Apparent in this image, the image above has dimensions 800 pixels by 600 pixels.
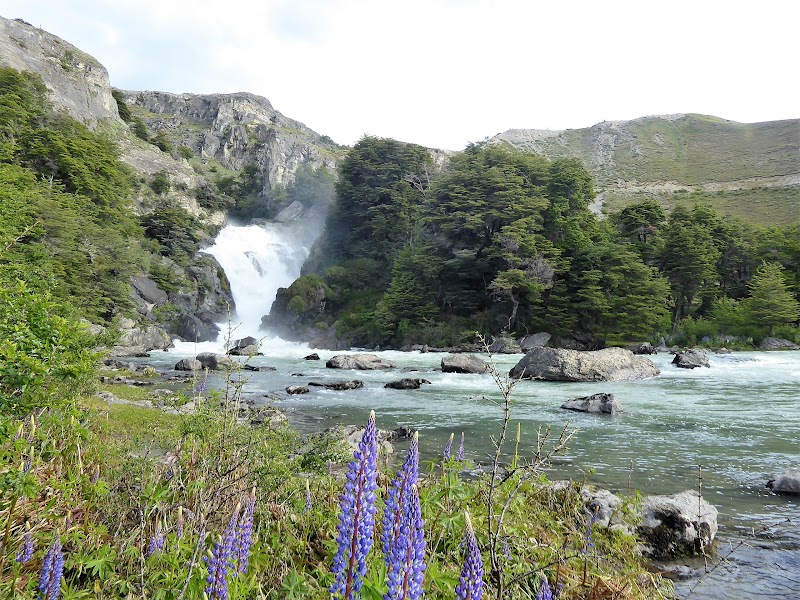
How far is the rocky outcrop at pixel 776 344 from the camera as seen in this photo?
37.2m

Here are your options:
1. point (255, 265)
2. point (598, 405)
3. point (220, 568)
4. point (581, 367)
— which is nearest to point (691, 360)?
point (581, 367)

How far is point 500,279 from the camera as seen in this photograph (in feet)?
140

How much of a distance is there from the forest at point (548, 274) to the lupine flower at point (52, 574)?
36145 mm

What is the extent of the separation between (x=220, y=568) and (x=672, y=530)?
19.1ft

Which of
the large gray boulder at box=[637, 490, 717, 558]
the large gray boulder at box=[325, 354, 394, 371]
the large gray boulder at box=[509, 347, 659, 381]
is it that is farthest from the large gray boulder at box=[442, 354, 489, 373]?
the large gray boulder at box=[637, 490, 717, 558]

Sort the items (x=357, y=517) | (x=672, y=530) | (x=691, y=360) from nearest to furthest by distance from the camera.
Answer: (x=357, y=517) → (x=672, y=530) → (x=691, y=360)

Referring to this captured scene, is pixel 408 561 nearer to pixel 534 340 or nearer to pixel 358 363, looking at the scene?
pixel 358 363

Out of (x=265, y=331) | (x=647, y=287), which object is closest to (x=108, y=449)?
(x=647, y=287)

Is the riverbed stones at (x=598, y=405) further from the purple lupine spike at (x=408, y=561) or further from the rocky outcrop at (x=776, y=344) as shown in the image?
the rocky outcrop at (x=776, y=344)

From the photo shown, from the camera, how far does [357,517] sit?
171 centimetres

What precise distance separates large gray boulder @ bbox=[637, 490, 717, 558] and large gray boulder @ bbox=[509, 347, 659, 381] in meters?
17.3

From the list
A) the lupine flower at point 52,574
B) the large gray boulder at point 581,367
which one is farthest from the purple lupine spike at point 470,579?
the large gray boulder at point 581,367

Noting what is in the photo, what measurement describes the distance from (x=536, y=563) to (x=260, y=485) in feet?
7.47

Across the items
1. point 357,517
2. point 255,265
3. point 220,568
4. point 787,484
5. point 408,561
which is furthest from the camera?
point 255,265
